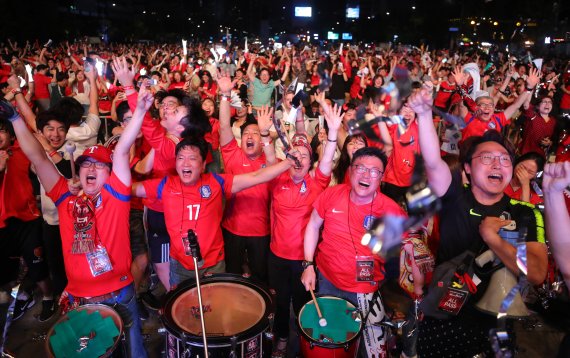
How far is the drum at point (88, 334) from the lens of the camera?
7.80 feet

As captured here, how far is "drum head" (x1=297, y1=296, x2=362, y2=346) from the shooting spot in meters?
2.81

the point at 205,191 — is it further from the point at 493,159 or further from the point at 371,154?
the point at 493,159

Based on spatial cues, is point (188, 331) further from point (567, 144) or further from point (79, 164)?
point (567, 144)

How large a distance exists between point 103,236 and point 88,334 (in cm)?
78

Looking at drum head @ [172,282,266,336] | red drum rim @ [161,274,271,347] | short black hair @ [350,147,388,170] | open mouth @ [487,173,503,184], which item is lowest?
drum head @ [172,282,266,336]

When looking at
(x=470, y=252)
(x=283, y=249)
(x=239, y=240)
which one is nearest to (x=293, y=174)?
(x=283, y=249)

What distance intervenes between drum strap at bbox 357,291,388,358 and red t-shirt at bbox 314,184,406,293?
8cm

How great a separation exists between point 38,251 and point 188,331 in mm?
2554

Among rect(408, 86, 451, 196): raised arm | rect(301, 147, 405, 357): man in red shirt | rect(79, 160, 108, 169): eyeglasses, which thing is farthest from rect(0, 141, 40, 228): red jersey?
rect(408, 86, 451, 196): raised arm

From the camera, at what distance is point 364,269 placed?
3.25 m

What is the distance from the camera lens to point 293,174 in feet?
12.4

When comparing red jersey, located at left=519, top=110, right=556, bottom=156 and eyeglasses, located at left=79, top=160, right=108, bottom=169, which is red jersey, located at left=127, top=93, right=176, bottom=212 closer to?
eyeglasses, located at left=79, top=160, right=108, bottom=169

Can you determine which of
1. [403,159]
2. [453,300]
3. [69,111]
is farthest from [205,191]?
[403,159]

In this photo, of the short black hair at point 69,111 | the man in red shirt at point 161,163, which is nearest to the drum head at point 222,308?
the man in red shirt at point 161,163
